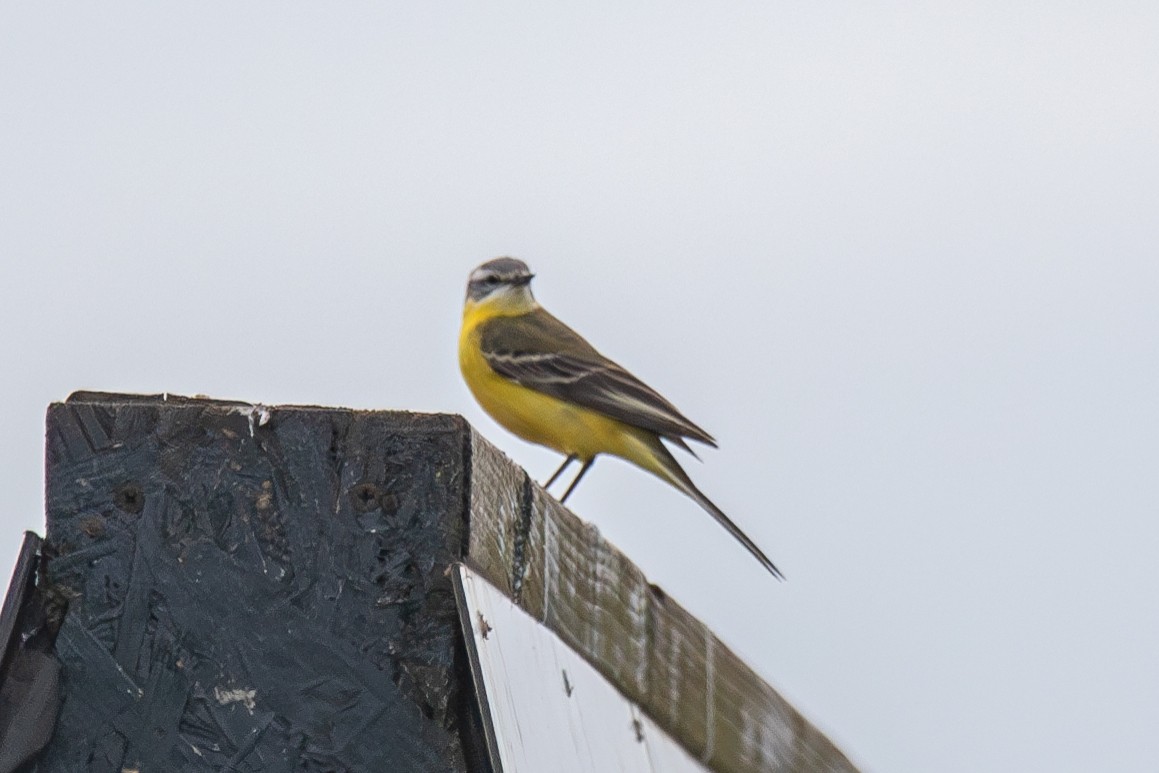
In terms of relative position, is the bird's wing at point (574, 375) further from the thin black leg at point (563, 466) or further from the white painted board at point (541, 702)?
the white painted board at point (541, 702)

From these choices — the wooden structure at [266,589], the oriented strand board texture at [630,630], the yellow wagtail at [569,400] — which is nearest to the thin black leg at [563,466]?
the yellow wagtail at [569,400]

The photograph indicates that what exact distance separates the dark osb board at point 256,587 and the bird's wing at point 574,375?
452 cm

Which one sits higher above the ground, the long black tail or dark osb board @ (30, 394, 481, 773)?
the long black tail

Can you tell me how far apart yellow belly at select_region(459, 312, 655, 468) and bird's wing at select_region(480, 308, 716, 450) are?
4 centimetres

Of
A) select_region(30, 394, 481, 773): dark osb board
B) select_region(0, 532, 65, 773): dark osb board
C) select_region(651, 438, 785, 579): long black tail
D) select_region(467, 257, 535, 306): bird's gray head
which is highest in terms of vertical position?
select_region(467, 257, 535, 306): bird's gray head

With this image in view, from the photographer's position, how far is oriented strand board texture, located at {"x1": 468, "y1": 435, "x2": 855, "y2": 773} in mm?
2516

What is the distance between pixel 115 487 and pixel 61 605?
17 cm

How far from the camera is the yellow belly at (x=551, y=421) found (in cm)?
725

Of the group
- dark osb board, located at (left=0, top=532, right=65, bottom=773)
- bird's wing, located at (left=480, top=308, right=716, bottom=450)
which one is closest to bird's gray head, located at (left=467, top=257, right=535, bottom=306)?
bird's wing, located at (left=480, top=308, right=716, bottom=450)

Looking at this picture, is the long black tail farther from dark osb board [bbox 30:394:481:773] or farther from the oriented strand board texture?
dark osb board [bbox 30:394:481:773]

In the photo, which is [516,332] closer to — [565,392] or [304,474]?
[565,392]

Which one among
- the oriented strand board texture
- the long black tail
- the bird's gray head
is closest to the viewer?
the oriented strand board texture

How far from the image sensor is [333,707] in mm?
2145

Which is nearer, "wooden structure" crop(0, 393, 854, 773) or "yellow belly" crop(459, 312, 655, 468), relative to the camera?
"wooden structure" crop(0, 393, 854, 773)
